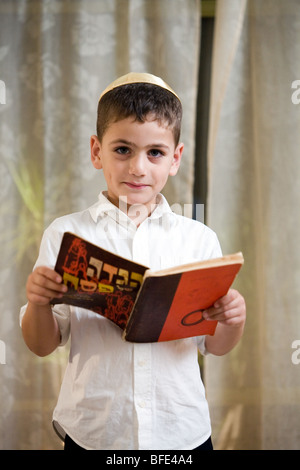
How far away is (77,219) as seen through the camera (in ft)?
3.03

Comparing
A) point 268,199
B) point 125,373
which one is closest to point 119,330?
point 125,373

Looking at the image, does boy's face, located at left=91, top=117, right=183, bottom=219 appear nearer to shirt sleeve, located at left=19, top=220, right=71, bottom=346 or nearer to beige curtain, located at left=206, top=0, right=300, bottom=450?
shirt sleeve, located at left=19, top=220, right=71, bottom=346

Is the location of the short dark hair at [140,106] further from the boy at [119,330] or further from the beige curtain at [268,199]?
the beige curtain at [268,199]

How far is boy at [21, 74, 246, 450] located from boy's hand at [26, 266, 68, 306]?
0.09 ft

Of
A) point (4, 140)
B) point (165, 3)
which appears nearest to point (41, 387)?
point (4, 140)

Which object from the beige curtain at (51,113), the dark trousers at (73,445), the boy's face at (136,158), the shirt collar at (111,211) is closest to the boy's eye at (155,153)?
the boy's face at (136,158)

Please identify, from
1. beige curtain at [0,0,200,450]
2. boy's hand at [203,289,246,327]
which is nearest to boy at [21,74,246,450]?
boy's hand at [203,289,246,327]

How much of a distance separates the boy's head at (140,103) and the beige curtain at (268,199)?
2.23 feet

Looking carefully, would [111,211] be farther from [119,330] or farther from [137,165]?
[119,330]

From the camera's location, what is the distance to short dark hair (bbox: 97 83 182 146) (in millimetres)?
865

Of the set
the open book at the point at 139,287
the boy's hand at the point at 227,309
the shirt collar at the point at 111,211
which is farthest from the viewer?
the shirt collar at the point at 111,211

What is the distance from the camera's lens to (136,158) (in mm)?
853

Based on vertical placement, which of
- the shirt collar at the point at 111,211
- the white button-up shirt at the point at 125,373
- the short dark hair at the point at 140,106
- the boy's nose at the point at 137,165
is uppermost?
the short dark hair at the point at 140,106

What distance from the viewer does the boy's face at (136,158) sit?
2.80 feet
